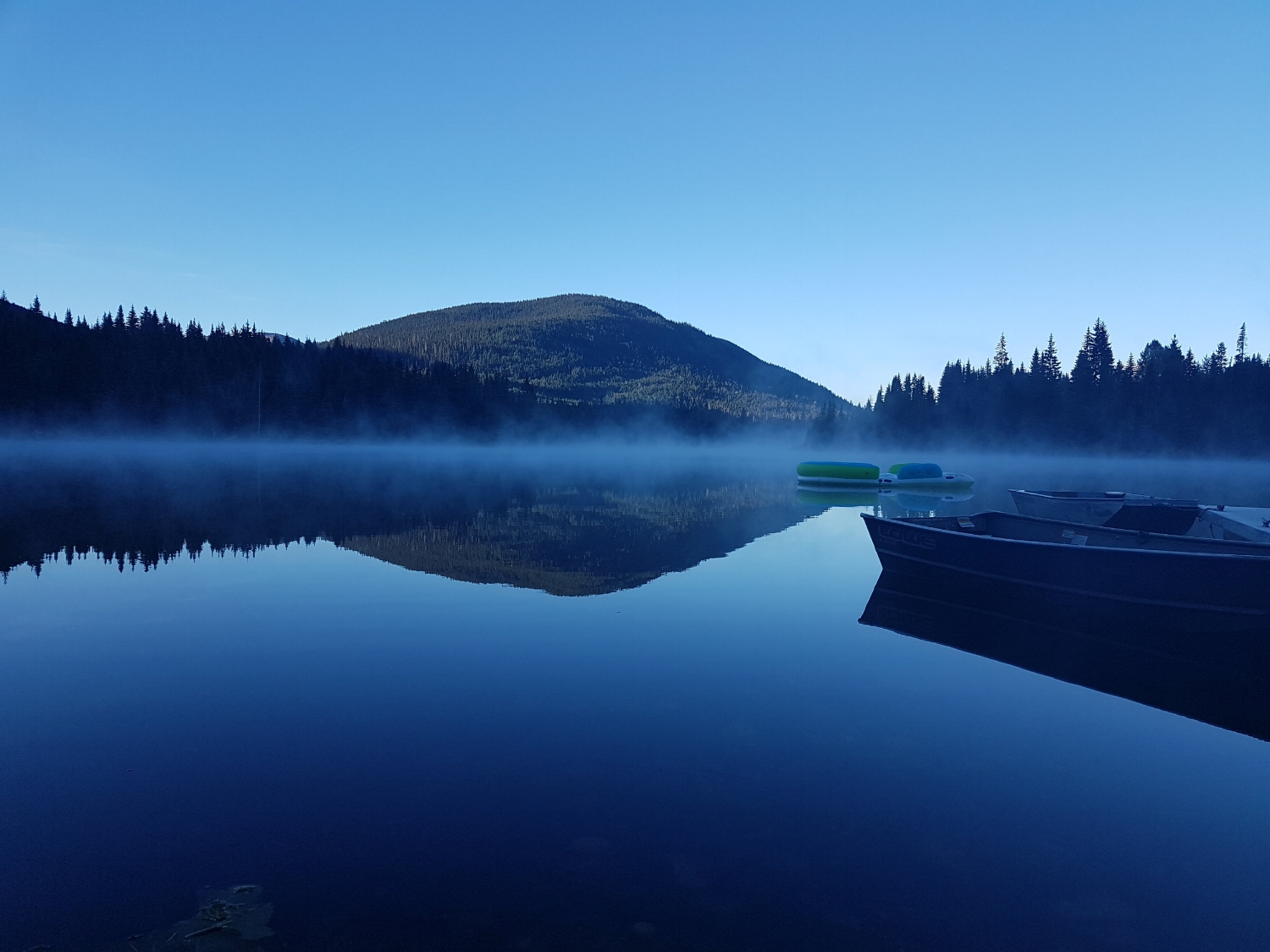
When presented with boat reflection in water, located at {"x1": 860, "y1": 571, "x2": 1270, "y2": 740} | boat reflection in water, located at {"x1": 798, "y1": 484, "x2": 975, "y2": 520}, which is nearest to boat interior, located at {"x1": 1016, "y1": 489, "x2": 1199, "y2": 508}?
boat reflection in water, located at {"x1": 798, "y1": 484, "x2": 975, "y2": 520}

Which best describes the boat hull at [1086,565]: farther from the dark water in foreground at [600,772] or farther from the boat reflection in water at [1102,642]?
the dark water in foreground at [600,772]

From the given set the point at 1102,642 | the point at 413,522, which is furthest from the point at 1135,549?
the point at 413,522

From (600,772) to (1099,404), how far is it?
170 metres

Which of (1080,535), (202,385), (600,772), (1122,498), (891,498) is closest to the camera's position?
(600,772)

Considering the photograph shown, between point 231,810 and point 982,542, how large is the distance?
16570 mm

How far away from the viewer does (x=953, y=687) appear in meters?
11.2

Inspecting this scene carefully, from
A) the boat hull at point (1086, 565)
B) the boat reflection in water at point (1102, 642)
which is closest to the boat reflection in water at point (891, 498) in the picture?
→ the boat hull at point (1086, 565)

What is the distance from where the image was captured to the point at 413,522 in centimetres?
2894

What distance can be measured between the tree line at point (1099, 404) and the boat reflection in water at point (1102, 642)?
155 meters

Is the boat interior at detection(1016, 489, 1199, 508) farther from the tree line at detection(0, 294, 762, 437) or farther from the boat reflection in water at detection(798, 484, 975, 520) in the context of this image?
the tree line at detection(0, 294, 762, 437)

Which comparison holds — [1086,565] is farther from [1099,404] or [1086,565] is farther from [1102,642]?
[1099,404]

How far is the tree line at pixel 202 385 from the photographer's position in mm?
105375

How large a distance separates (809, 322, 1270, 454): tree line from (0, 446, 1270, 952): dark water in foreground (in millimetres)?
157039

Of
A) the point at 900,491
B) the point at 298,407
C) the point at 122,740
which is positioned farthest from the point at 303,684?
the point at 298,407
